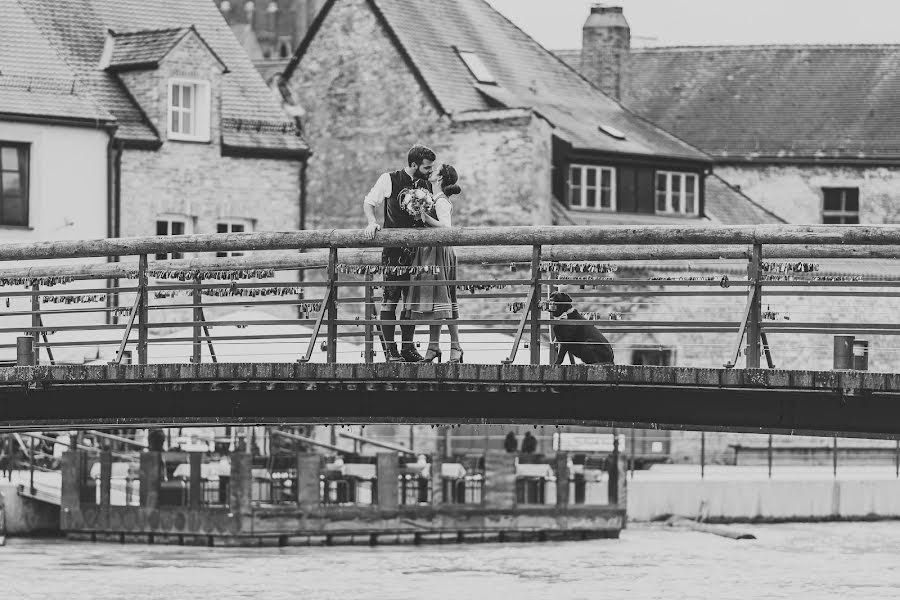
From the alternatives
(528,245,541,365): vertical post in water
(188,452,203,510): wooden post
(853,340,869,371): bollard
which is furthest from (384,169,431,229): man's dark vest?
(188,452,203,510): wooden post

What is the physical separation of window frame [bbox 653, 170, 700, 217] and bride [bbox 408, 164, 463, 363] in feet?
115

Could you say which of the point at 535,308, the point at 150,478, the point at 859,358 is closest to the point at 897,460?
the point at 150,478

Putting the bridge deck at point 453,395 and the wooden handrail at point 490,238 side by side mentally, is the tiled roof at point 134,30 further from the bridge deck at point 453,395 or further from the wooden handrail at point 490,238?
the bridge deck at point 453,395

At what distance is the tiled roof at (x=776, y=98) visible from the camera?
6081 cm

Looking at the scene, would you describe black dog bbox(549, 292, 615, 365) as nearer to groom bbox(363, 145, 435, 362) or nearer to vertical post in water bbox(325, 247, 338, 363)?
groom bbox(363, 145, 435, 362)

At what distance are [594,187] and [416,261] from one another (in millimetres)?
33652

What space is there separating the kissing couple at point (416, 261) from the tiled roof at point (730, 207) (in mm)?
36359

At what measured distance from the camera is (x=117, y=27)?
4741cm

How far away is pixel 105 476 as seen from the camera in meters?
43.2

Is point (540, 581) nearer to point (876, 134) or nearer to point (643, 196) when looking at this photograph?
point (643, 196)

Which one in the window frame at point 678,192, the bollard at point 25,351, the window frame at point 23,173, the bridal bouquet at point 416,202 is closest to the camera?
the bridal bouquet at point 416,202

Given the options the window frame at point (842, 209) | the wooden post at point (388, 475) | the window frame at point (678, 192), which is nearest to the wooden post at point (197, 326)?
the wooden post at point (388, 475)

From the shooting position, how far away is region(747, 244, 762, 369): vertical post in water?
1650cm

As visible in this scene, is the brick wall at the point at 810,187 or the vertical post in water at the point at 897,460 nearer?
the vertical post in water at the point at 897,460
